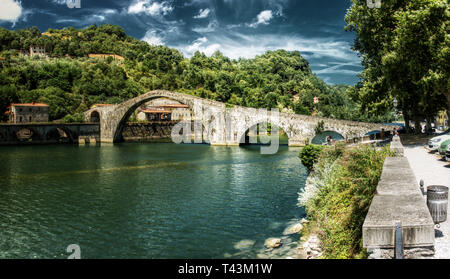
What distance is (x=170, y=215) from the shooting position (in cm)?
1753

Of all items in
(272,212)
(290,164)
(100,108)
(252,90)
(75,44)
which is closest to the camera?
(272,212)

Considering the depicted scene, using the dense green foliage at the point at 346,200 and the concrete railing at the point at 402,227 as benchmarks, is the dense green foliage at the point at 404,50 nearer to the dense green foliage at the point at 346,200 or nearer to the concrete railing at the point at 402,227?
the dense green foliage at the point at 346,200

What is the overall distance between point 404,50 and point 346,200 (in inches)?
659

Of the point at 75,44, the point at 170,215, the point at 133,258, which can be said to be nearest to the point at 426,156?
the point at 170,215

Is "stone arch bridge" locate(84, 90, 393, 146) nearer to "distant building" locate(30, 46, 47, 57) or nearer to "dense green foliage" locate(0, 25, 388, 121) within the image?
"dense green foliage" locate(0, 25, 388, 121)

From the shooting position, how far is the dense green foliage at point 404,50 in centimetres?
2209

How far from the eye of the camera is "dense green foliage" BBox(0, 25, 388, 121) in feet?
257

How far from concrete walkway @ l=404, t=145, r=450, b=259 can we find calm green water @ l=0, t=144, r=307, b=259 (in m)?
5.50

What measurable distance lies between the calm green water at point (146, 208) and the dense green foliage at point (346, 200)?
2252 millimetres

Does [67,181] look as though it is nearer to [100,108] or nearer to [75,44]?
[100,108]

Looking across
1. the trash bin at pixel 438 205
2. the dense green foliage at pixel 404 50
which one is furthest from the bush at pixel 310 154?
the trash bin at pixel 438 205

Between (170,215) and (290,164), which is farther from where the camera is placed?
(290,164)
